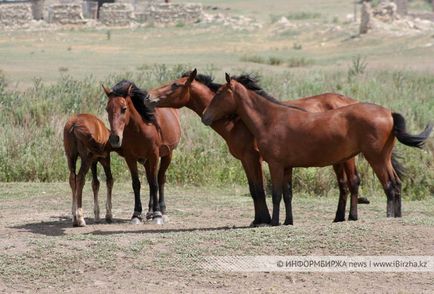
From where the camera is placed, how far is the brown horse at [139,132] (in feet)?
38.2

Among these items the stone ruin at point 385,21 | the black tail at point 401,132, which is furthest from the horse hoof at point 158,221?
the stone ruin at point 385,21

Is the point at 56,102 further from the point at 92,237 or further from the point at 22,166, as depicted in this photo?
the point at 92,237

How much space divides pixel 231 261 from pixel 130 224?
11.0 ft

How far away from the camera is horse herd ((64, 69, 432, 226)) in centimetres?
1114

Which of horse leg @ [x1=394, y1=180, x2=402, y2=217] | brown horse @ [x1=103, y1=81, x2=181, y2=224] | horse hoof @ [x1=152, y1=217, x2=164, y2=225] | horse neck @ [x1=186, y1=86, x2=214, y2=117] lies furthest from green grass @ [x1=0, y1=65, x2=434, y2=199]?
horse neck @ [x1=186, y1=86, x2=214, y2=117]

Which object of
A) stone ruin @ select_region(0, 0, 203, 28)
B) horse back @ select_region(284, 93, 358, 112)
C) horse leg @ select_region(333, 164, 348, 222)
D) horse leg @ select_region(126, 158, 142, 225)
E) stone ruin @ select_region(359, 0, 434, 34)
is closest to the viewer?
horse leg @ select_region(333, 164, 348, 222)

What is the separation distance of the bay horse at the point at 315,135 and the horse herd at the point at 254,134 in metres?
0.01

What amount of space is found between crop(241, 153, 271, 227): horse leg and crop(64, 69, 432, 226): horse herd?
12 mm

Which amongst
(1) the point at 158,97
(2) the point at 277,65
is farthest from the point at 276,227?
(2) the point at 277,65

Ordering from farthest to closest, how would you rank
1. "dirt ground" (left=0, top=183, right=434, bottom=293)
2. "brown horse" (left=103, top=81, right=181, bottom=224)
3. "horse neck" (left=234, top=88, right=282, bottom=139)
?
"brown horse" (left=103, top=81, right=181, bottom=224) → "horse neck" (left=234, top=88, right=282, bottom=139) → "dirt ground" (left=0, top=183, right=434, bottom=293)

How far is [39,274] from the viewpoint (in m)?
9.10

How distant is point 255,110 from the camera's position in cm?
1149

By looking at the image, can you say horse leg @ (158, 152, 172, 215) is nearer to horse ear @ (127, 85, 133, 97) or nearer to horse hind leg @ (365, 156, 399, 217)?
horse ear @ (127, 85, 133, 97)

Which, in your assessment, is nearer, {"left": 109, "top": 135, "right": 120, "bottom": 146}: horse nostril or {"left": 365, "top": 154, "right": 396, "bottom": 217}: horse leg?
{"left": 365, "top": 154, "right": 396, "bottom": 217}: horse leg
